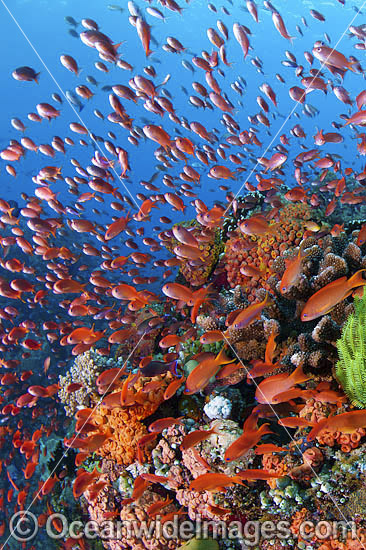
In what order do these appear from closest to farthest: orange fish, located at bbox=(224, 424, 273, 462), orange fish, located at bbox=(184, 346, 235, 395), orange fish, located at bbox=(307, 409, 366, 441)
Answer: orange fish, located at bbox=(307, 409, 366, 441) → orange fish, located at bbox=(224, 424, 273, 462) → orange fish, located at bbox=(184, 346, 235, 395)

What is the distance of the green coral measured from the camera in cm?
326

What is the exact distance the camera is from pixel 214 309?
5.49 m

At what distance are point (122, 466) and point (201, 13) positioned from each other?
202ft

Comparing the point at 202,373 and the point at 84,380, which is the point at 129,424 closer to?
the point at 202,373

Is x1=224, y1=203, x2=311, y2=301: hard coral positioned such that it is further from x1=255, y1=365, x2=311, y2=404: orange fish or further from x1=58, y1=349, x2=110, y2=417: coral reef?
x1=255, y1=365, x2=311, y2=404: orange fish

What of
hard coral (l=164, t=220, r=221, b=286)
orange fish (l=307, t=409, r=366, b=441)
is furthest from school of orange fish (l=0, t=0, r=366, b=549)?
hard coral (l=164, t=220, r=221, b=286)

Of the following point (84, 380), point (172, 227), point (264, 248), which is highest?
point (172, 227)

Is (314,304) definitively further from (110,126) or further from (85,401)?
(110,126)

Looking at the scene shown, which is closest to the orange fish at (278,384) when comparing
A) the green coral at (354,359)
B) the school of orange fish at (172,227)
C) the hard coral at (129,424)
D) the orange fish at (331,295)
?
the school of orange fish at (172,227)

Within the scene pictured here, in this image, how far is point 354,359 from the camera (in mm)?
3379

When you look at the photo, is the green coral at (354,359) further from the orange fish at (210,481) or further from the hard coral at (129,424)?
the hard coral at (129,424)

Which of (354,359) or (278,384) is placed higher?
(278,384)

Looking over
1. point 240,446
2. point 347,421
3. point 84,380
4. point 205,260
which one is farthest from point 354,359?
point 205,260

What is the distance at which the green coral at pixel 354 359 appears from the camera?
3261mm
